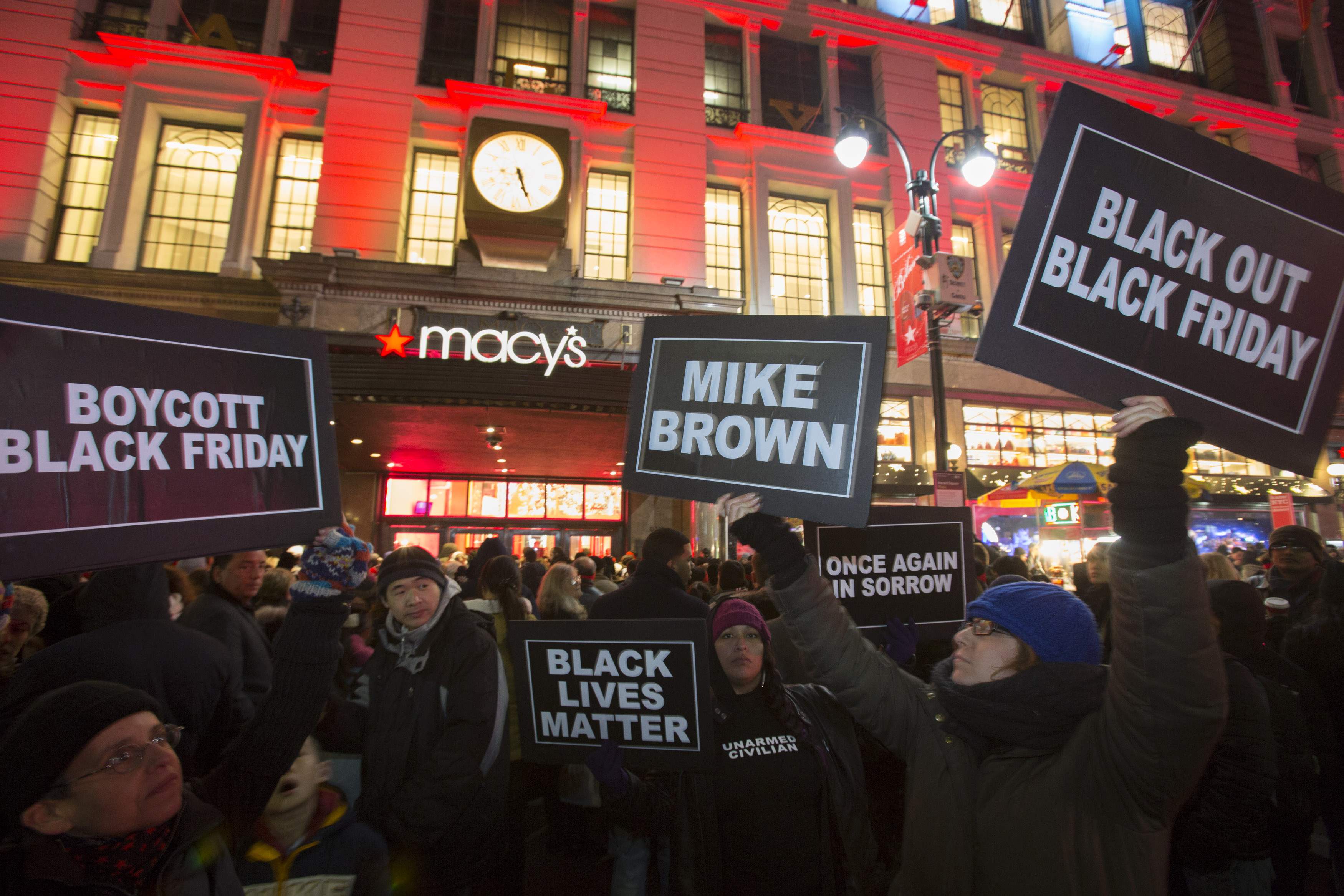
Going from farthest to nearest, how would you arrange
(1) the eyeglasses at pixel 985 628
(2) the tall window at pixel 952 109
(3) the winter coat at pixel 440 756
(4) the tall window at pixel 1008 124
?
(4) the tall window at pixel 1008 124
(2) the tall window at pixel 952 109
(3) the winter coat at pixel 440 756
(1) the eyeglasses at pixel 985 628

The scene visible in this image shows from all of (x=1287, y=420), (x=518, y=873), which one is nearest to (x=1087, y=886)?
(x=1287, y=420)

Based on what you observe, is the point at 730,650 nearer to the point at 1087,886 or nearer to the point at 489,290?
the point at 1087,886

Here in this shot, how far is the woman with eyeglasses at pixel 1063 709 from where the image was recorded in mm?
1470

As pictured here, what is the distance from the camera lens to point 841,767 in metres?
2.65

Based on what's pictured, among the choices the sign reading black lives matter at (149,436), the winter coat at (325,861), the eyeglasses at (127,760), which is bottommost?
the winter coat at (325,861)

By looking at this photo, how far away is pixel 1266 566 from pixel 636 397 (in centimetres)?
1084

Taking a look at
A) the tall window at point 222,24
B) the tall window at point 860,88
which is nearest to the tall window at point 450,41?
the tall window at point 222,24

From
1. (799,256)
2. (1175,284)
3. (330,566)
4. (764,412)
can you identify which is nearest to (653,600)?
(764,412)

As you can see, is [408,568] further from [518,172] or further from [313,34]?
[313,34]

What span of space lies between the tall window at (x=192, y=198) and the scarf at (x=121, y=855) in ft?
51.1

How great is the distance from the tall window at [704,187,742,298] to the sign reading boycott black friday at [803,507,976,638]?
12462 mm

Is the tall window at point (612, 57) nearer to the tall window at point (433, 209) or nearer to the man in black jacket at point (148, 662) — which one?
the tall window at point (433, 209)

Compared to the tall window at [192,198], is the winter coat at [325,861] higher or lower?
lower

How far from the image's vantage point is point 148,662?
273 cm
